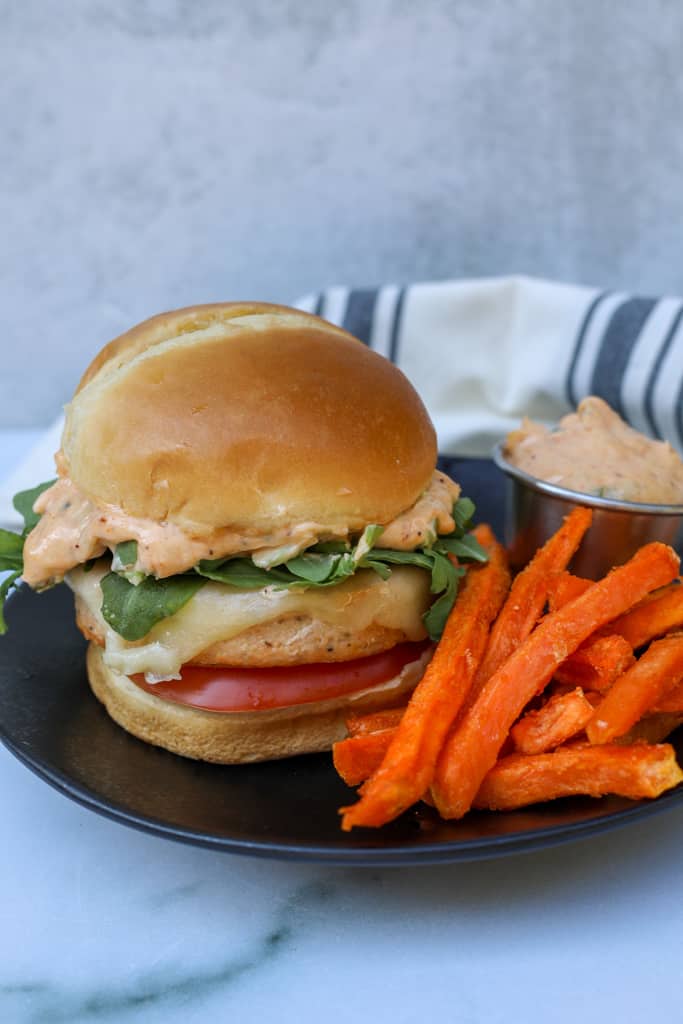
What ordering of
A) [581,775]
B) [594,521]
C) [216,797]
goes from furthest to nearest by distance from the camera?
[594,521], [216,797], [581,775]

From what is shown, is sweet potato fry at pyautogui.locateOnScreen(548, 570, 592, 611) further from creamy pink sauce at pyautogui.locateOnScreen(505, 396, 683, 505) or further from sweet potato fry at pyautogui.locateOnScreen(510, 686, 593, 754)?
creamy pink sauce at pyautogui.locateOnScreen(505, 396, 683, 505)

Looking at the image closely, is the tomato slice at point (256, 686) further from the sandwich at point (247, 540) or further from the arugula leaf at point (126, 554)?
the arugula leaf at point (126, 554)

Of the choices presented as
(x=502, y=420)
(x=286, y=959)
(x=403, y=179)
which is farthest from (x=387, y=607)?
(x=403, y=179)

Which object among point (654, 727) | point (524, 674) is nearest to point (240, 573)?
point (524, 674)

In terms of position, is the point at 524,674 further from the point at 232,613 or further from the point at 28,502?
the point at 28,502

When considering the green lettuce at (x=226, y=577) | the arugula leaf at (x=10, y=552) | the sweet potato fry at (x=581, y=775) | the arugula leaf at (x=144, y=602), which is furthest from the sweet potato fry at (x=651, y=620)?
the arugula leaf at (x=10, y=552)

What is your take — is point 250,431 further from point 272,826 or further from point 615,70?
point 615,70

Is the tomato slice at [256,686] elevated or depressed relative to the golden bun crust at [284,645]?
depressed
